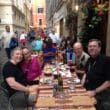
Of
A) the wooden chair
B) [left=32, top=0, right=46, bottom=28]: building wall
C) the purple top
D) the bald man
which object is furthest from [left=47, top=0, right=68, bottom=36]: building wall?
[left=32, top=0, right=46, bottom=28]: building wall

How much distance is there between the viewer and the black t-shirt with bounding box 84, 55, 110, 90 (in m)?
5.06

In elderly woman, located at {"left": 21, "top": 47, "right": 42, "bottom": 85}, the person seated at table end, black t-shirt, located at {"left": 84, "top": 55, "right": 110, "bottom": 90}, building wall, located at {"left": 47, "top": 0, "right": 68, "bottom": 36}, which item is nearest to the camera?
black t-shirt, located at {"left": 84, "top": 55, "right": 110, "bottom": 90}

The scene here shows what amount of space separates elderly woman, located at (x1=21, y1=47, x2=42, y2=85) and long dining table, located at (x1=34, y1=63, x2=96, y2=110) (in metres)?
1.37

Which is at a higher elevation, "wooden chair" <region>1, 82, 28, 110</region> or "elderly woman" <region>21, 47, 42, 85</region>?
"elderly woman" <region>21, 47, 42, 85</region>

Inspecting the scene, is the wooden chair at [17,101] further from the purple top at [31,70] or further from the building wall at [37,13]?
the building wall at [37,13]

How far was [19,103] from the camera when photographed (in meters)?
4.72

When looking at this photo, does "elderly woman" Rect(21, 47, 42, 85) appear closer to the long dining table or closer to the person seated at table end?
the long dining table

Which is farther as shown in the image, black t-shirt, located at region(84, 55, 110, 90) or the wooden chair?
black t-shirt, located at region(84, 55, 110, 90)

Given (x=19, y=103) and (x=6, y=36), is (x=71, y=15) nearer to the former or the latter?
(x=6, y=36)

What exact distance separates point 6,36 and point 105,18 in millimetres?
3591

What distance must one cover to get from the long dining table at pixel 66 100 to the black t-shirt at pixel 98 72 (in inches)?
16.2

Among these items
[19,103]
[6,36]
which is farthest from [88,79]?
[6,36]

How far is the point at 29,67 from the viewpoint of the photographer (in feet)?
20.9

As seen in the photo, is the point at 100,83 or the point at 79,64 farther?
the point at 79,64
